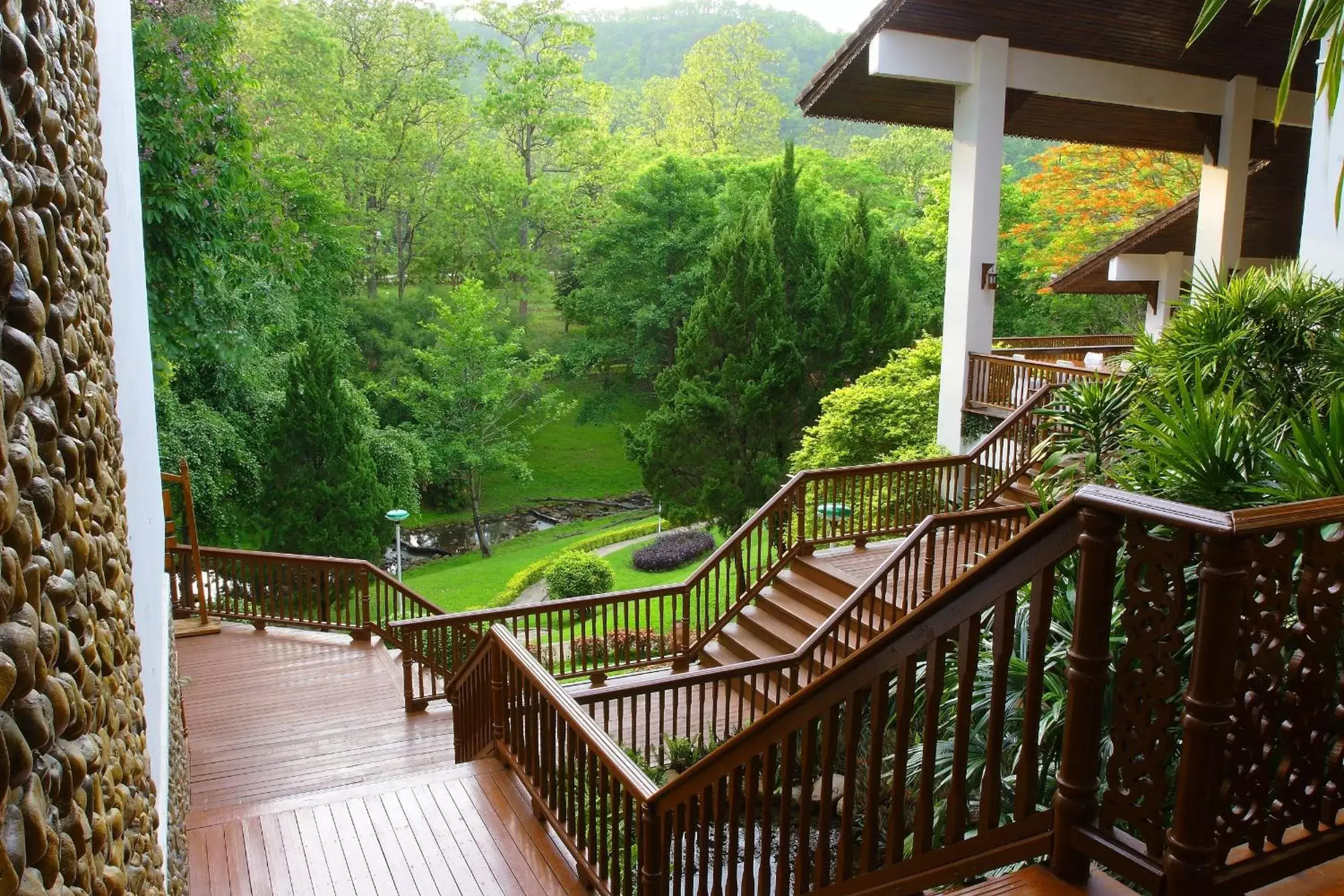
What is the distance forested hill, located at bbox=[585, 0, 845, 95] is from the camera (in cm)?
5531

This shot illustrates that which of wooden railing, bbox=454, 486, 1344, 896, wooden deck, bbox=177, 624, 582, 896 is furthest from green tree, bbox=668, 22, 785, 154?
wooden railing, bbox=454, 486, 1344, 896

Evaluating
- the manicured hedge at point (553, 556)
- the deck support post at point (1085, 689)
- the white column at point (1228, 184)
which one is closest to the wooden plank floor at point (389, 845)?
the deck support post at point (1085, 689)

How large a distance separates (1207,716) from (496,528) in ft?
85.4

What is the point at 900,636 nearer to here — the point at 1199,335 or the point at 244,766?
the point at 1199,335

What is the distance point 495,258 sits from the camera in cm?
3184

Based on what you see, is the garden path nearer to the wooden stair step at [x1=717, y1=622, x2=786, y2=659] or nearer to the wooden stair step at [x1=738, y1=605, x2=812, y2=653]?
the wooden stair step at [x1=717, y1=622, x2=786, y2=659]

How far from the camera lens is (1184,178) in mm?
24391

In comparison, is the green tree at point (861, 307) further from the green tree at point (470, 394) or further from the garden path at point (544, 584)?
the green tree at point (470, 394)

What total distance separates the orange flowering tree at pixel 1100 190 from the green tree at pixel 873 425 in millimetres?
12413

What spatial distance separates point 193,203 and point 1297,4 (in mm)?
13961

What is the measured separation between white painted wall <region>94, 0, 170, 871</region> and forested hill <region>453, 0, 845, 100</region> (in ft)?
164

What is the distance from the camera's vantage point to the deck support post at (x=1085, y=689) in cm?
190

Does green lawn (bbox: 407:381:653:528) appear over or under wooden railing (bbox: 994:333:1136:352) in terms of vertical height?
under

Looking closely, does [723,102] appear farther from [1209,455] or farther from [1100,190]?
[1209,455]
